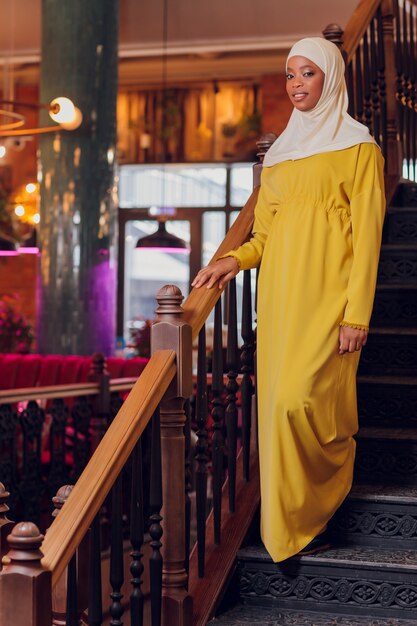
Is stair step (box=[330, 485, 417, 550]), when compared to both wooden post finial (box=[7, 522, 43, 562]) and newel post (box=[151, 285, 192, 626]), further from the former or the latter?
wooden post finial (box=[7, 522, 43, 562])

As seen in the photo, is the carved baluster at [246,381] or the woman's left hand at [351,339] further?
the carved baluster at [246,381]

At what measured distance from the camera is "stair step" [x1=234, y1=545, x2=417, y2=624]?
3104mm

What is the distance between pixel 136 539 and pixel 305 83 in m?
1.45

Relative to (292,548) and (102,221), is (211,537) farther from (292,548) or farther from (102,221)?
(102,221)

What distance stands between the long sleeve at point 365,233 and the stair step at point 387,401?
35.7 inches

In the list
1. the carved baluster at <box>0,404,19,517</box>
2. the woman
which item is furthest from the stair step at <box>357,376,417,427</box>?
the carved baluster at <box>0,404,19,517</box>

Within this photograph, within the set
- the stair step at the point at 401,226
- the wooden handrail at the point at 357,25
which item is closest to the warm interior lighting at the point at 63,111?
the wooden handrail at the point at 357,25

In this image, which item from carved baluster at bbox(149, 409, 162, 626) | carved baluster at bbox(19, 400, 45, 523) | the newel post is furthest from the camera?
carved baluster at bbox(19, 400, 45, 523)

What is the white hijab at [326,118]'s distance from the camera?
3.12 metres

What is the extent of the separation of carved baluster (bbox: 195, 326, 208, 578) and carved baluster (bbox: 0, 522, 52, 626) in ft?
3.29

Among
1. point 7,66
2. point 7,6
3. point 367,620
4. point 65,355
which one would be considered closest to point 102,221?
point 65,355

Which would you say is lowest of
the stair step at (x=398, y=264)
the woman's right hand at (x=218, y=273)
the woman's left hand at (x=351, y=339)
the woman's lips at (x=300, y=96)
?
the woman's left hand at (x=351, y=339)

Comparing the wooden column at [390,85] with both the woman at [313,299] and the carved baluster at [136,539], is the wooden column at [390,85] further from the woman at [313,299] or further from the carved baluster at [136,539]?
the carved baluster at [136,539]

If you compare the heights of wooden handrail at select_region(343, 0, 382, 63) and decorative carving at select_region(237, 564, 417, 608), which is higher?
wooden handrail at select_region(343, 0, 382, 63)
